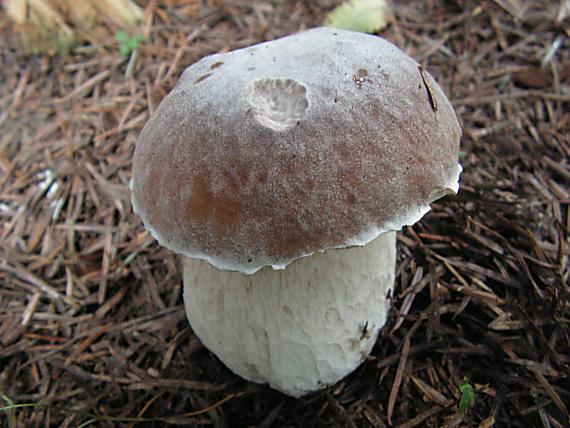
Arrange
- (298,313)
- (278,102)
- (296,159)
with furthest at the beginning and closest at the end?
(298,313) < (278,102) < (296,159)

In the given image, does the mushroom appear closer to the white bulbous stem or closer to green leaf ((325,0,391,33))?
the white bulbous stem

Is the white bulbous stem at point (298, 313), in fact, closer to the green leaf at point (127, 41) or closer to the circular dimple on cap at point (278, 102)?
the circular dimple on cap at point (278, 102)

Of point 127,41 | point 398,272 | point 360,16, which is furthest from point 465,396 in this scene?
point 127,41

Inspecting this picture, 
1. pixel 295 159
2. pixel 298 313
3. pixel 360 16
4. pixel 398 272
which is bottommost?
pixel 398 272

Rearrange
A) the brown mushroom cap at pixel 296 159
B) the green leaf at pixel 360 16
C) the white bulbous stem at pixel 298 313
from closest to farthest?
the brown mushroom cap at pixel 296 159, the white bulbous stem at pixel 298 313, the green leaf at pixel 360 16

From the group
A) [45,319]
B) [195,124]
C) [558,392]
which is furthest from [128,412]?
[558,392]

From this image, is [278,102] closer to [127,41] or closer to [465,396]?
[465,396]

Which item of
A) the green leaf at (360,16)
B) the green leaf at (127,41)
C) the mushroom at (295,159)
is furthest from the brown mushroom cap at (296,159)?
the green leaf at (127,41)
